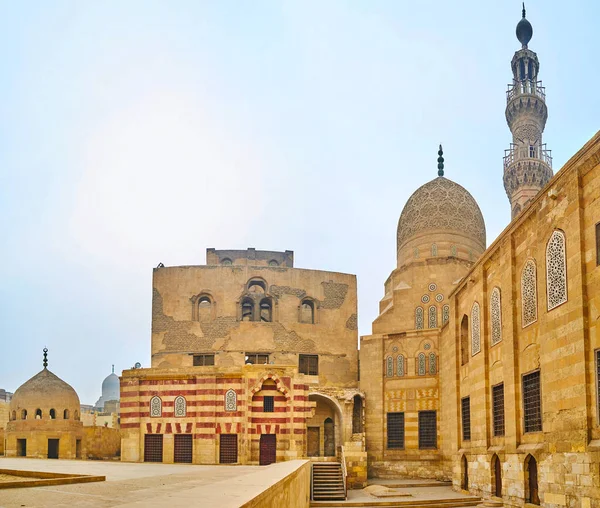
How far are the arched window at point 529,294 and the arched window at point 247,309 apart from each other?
23.1 m

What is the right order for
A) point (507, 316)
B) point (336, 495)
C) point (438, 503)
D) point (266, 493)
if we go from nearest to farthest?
point (266, 493) < point (507, 316) < point (438, 503) < point (336, 495)

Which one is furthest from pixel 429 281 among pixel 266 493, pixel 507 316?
pixel 266 493

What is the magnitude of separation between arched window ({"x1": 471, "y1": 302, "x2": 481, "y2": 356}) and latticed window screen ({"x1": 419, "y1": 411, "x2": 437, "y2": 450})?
818cm

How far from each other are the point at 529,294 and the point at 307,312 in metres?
23.6

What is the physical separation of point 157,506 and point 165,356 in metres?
34.8

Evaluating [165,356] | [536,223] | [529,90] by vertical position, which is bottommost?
[165,356]

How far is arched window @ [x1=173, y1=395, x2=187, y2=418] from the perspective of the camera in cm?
3081

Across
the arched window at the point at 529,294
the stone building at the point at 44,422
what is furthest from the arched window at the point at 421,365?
the stone building at the point at 44,422

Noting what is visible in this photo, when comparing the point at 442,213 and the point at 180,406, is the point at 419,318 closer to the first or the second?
the point at 442,213

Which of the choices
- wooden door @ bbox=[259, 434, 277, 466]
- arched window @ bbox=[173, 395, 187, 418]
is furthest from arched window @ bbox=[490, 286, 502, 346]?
arched window @ bbox=[173, 395, 187, 418]

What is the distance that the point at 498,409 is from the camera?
21.1 meters

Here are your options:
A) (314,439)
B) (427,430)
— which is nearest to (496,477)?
(427,430)

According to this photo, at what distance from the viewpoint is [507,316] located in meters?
19.5

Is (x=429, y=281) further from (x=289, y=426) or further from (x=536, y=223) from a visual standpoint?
(x=536, y=223)
